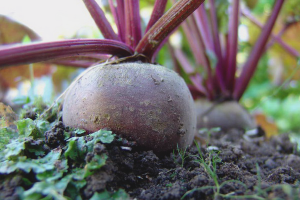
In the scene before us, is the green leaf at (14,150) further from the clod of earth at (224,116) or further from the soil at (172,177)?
the clod of earth at (224,116)

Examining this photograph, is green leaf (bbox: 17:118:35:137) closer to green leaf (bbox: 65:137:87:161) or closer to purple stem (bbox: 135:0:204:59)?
green leaf (bbox: 65:137:87:161)

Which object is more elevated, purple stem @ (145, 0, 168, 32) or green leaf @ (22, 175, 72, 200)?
purple stem @ (145, 0, 168, 32)

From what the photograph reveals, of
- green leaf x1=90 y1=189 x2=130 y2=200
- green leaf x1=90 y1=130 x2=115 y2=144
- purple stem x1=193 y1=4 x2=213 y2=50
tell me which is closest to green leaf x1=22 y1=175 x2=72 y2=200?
green leaf x1=90 y1=189 x2=130 y2=200

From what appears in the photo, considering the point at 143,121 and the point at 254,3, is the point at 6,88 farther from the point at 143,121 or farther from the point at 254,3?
the point at 254,3

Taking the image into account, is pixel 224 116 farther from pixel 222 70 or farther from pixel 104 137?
pixel 104 137

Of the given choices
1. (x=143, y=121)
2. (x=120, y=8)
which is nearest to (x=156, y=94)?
Answer: (x=143, y=121)
